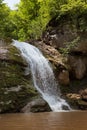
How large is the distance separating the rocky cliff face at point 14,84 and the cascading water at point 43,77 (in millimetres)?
813

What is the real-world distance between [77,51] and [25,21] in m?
21.7

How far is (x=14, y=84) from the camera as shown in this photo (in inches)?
788

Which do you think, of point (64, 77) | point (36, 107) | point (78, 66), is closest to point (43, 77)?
point (64, 77)

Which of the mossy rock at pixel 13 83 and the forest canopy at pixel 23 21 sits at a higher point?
the forest canopy at pixel 23 21

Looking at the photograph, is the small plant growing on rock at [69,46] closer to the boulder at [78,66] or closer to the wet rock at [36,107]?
the boulder at [78,66]

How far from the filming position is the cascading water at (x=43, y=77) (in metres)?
21.9

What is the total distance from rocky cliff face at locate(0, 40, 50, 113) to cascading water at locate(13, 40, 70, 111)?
813 millimetres

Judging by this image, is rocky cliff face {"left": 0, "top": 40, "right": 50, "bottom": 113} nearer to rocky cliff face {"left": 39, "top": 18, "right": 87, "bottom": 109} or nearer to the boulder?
rocky cliff face {"left": 39, "top": 18, "right": 87, "bottom": 109}

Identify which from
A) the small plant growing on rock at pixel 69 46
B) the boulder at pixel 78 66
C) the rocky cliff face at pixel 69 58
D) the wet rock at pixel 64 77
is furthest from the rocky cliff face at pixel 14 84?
the boulder at pixel 78 66

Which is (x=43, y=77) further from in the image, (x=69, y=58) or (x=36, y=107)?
(x=36, y=107)

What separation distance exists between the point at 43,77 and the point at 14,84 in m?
4.07

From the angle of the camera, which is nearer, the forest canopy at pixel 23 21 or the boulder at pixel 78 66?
the boulder at pixel 78 66

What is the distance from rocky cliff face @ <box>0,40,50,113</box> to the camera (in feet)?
61.0

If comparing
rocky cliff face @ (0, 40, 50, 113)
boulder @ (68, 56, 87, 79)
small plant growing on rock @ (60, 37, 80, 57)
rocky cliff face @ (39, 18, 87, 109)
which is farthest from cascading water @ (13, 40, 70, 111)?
boulder @ (68, 56, 87, 79)
